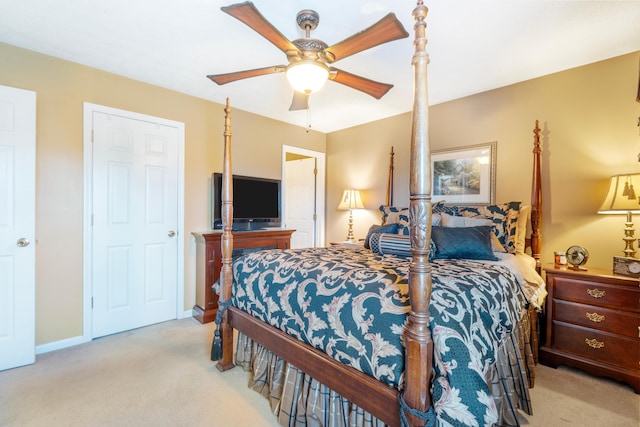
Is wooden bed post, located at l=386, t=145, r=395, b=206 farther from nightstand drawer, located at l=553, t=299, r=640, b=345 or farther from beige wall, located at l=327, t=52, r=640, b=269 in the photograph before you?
nightstand drawer, located at l=553, t=299, r=640, b=345

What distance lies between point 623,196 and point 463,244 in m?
1.23

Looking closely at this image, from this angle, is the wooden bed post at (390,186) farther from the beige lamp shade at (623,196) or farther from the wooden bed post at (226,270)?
the wooden bed post at (226,270)

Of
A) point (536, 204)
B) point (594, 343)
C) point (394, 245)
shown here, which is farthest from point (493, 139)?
point (594, 343)

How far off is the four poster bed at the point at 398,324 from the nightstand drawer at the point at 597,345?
8.6 inches

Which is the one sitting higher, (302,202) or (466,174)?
(466,174)

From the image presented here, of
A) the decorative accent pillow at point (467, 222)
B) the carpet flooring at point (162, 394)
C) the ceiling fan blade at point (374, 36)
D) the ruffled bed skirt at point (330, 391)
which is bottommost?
the carpet flooring at point (162, 394)

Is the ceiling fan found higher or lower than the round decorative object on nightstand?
higher

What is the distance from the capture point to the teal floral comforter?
1050mm

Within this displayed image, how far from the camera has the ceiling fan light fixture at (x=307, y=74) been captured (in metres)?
1.82

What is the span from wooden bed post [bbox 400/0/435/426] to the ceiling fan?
1.90ft

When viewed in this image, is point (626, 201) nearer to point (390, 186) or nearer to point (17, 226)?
point (390, 186)

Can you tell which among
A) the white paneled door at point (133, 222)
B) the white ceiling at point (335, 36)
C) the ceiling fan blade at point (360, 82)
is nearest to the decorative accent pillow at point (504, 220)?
the white ceiling at point (335, 36)

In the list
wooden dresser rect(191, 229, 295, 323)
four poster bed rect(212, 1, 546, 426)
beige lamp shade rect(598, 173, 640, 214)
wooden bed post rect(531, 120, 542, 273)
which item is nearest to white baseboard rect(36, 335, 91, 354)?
wooden dresser rect(191, 229, 295, 323)

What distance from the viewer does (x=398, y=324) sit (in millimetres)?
1203
